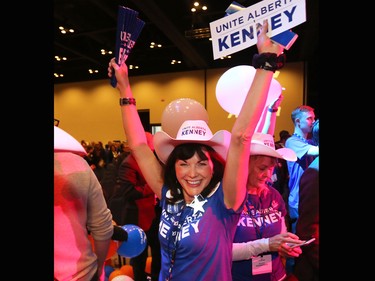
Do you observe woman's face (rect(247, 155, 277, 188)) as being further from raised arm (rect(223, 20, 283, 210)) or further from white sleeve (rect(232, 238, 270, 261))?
raised arm (rect(223, 20, 283, 210))

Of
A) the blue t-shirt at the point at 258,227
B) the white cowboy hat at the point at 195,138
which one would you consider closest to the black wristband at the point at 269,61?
the white cowboy hat at the point at 195,138

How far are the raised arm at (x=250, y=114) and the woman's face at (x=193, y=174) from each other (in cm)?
18

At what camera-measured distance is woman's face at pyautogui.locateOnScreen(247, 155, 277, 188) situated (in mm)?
2037

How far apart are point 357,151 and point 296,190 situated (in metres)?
3.01

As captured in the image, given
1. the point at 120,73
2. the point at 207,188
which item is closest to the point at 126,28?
the point at 120,73

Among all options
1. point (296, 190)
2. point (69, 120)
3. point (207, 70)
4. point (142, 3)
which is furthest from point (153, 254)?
point (69, 120)

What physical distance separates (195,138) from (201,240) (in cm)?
47

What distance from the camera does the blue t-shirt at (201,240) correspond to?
1420 mm

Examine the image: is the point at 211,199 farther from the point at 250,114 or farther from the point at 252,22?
the point at 252,22

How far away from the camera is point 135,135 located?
181 cm

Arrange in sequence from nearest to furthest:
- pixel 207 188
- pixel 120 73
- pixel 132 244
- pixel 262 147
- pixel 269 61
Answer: pixel 269 61, pixel 207 188, pixel 132 244, pixel 120 73, pixel 262 147

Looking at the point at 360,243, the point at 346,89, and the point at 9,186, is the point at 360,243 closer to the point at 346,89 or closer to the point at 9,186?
the point at 346,89

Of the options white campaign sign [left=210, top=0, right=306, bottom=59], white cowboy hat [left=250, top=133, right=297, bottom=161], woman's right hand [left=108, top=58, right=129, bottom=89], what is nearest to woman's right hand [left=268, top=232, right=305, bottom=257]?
white cowboy hat [left=250, top=133, right=297, bottom=161]

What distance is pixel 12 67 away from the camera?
677 millimetres
